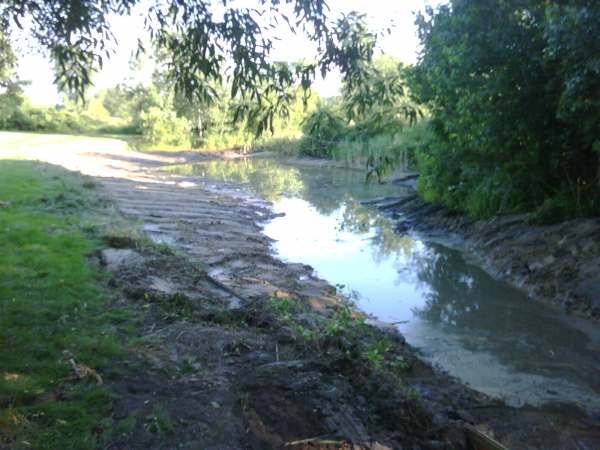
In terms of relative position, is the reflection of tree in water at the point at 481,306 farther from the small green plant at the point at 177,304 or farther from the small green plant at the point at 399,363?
the small green plant at the point at 177,304

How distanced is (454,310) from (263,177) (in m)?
21.5

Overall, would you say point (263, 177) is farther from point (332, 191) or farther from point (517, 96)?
point (517, 96)

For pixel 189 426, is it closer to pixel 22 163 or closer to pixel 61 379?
pixel 61 379

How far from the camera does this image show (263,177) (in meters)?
28.8

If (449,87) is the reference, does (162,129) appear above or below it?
below

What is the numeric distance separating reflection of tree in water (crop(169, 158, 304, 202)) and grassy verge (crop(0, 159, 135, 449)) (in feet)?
40.6

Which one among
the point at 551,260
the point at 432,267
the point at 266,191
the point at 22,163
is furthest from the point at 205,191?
the point at 551,260

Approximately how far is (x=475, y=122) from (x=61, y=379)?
9429 millimetres

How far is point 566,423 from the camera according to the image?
454 centimetres

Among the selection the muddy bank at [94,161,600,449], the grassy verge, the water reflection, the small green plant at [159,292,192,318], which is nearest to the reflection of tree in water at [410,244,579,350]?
the water reflection

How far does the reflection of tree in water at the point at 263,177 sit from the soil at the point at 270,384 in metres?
13.5

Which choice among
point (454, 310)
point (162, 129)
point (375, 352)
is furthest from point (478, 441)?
point (162, 129)

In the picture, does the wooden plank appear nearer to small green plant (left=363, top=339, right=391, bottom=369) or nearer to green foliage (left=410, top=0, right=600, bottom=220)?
small green plant (left=363, top=339, right=391, bottom=369)

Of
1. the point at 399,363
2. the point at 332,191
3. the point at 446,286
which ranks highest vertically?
the point at 399,363
